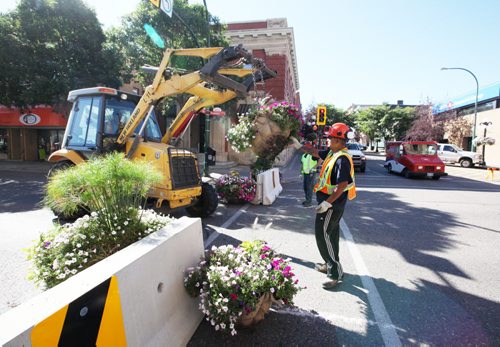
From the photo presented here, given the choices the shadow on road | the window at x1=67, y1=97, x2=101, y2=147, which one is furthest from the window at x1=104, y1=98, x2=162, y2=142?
the shadow on road

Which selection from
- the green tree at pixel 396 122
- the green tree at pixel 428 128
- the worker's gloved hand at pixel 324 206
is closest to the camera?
the worker's gloved hand at pixel 324 206

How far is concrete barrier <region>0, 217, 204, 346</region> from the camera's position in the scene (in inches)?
59.3

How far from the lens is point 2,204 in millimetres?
8109

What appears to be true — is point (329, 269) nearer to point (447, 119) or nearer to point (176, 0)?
point (176, 0)

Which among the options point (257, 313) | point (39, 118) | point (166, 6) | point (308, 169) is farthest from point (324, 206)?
point (39, 118)

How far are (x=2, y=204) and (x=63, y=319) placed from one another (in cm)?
873

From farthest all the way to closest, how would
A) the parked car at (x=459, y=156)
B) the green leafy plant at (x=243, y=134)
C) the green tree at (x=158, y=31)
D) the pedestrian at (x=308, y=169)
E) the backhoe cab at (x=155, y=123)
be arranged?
the parked car at (x=459, y=156)
the green tree at (x=158, y=31)
the pedestrian at (x=308, y=169)
the green leafy plant at (x=243, y=134)
the backhoe cab at (x=155, y=123)

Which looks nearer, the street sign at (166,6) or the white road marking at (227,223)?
the white road marking at (227,223)

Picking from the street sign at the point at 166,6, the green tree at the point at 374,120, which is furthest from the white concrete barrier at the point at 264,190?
the green tree at the point at 374,120

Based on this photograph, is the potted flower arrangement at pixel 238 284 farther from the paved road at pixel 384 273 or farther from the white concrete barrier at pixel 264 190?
the white concrete barrier at pixel 264 190

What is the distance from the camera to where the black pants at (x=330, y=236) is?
3.75 metres

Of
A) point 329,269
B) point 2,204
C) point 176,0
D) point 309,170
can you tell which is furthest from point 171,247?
point 176,0

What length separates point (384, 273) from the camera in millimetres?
4223

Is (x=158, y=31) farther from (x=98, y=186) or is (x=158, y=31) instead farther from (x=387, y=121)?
(x=387, y=121)
